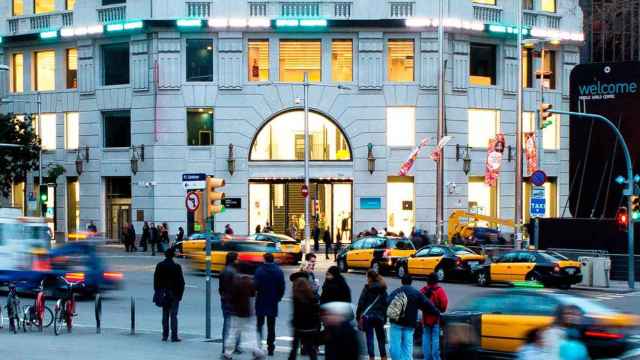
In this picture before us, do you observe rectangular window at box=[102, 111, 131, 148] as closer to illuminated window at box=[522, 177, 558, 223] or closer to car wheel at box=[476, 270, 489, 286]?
illuminated window at box=[522, 177, 558, 223]

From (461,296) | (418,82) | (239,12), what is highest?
(239,12)

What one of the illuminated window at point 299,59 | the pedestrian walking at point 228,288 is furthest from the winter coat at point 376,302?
the illuminated window at point 299,59

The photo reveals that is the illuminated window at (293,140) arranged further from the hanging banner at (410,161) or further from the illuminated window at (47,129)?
the illuminated window at (47,129)

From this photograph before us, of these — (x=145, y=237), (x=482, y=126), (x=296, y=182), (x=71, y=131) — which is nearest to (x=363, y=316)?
(x=145, y=237)

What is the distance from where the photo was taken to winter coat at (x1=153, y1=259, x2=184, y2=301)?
2230 cm

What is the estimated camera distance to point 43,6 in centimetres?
6153

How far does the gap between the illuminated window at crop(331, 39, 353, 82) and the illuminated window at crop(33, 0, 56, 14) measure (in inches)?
659

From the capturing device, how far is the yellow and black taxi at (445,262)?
39.1 metres

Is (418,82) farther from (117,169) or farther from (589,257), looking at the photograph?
(589,257)

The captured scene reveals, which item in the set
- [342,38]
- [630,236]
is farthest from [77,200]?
[630,236]

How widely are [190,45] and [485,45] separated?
53.0 ft

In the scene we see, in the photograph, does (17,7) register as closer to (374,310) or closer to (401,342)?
(374,310)

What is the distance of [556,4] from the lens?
6144 centimetres

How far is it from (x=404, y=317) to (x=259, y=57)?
41.1 m
